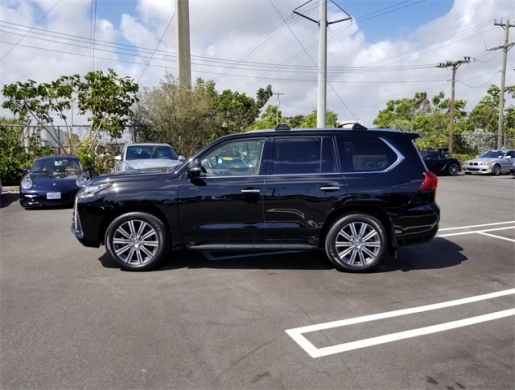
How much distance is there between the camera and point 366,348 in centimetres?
364

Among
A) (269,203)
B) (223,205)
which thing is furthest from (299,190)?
(223,205)

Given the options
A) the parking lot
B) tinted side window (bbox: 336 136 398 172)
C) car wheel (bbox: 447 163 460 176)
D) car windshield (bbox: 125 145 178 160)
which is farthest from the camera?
car wheel (bbox: 447 163 460 176)

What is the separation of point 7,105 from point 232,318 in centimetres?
1750

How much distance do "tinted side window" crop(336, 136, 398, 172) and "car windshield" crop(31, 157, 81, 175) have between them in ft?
30.4

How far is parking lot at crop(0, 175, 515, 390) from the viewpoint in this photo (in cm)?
323

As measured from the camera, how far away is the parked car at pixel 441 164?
24.0 meters

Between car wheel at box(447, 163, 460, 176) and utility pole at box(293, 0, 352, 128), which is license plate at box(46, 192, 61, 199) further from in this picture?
car wheel at box(447, 163, 460, 176)

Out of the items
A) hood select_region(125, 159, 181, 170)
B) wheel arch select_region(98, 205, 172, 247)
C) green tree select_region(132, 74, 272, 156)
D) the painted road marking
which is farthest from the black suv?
green tree select_region(132, 74, 272, 156)

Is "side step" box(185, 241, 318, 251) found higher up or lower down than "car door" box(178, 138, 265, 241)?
lower down

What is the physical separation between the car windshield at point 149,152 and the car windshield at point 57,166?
1.54 meters

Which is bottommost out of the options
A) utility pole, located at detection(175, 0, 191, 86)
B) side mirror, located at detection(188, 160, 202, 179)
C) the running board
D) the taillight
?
the running board

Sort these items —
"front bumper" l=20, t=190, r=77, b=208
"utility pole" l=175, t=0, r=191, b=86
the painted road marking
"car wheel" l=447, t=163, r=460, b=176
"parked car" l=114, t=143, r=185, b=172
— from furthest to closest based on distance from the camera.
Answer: "utility pole" l=175, t=0, r=191, b=86 < "car wheel" l=447, t=163, r=460, b=176 < "parked car" l=114, t=143, r=185, b=172 < "front bumper" l=20, t=190, r=77, b=208 < the painted road marking

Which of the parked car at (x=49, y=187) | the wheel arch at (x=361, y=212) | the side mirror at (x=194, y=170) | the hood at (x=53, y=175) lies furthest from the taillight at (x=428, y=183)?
the hood at (x=53, y=175)

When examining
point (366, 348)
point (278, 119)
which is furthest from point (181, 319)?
point (278, 119)
